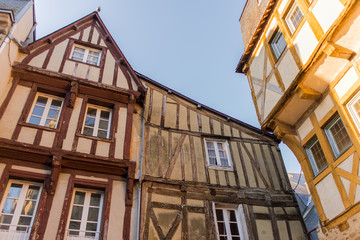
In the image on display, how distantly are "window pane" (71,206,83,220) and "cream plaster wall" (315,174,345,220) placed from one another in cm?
535

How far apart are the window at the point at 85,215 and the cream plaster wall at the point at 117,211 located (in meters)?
0.27

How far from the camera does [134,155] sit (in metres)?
8.10

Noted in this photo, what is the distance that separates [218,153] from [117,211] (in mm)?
3888

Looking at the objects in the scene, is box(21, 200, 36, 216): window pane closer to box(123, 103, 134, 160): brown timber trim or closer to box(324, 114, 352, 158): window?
box(123, 103, 134, 160): brown timber trim

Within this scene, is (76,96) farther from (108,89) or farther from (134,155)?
(134,155)

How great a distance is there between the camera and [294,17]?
7.89 metres

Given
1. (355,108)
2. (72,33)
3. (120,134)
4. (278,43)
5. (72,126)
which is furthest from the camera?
(72,33)

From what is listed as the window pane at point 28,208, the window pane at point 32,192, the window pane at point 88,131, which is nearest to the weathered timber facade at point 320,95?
the window pane at point 88,131

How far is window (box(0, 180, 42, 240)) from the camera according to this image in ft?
19.6

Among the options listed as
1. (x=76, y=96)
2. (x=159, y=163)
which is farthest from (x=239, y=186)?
(x=76, y=96)

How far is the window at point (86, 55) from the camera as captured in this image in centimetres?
951

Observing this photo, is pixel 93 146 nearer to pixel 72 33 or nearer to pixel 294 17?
pixel 72 33

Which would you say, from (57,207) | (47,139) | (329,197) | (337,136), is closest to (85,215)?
(57,207)

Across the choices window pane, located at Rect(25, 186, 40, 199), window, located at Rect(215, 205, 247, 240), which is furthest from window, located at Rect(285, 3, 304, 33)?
window pane, located at Rect(25, 186, 40, 199)
